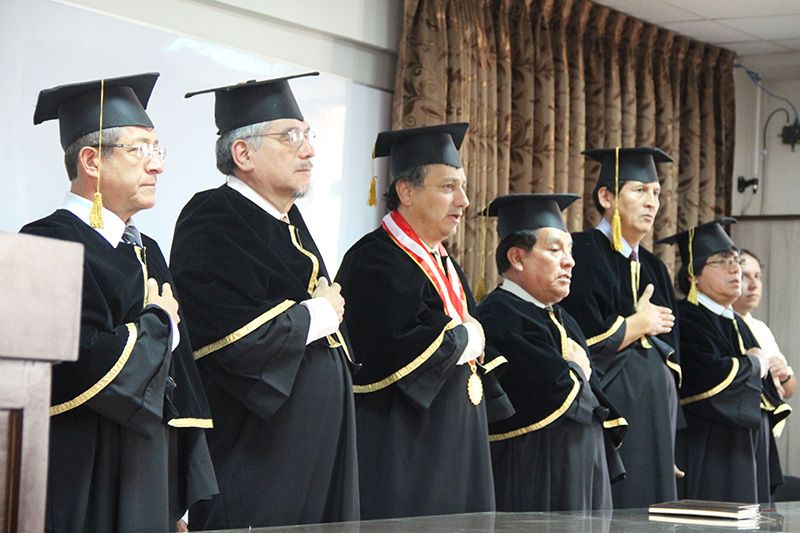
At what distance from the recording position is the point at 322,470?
109 inches

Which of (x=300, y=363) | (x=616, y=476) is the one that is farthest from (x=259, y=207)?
(x=616, y=476)

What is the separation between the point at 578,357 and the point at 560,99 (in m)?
2.14

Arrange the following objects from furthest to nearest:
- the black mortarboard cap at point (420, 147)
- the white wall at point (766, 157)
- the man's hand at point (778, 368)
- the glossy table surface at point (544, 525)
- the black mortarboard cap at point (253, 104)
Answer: the white wall at point (766, 157) < the man's hand at point (778, 368) < the black mortarboard cap at point (420, 147) < the black mortarboard cap at point (253, 104) < the glossy table surface at point (544, 525)

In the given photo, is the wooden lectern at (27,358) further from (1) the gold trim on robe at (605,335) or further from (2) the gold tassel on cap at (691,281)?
(2) the gold tassel on cap at (691,281)

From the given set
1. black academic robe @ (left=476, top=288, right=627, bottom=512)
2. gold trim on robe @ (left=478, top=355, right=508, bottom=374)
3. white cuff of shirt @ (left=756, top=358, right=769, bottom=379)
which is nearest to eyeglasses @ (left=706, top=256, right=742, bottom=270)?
white cuff of shirt @ (left=756, top=358, right=769, bottom=379)

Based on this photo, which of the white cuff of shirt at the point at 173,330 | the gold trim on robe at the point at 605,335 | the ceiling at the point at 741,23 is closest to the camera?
the white cuff of shirt at the point at 173,330

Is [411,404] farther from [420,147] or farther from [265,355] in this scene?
[420,147]

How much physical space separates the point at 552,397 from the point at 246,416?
1155mm

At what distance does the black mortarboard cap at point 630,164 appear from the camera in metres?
4.26

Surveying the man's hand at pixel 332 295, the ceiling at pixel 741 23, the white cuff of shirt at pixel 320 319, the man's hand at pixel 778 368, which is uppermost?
the ceiling at pixel 741 23

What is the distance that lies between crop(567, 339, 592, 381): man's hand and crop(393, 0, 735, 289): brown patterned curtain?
1.14 meters

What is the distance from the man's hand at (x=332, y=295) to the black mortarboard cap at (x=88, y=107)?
62 cm

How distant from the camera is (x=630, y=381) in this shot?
402 centimetres

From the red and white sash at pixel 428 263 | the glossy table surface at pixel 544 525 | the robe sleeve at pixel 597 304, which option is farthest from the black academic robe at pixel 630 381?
the glossy table surface at pixel 544 525
